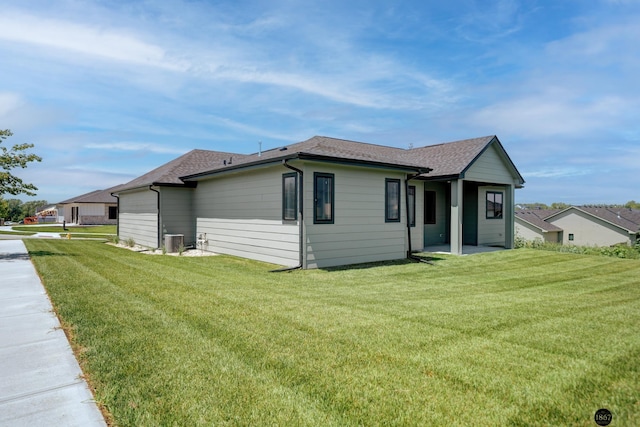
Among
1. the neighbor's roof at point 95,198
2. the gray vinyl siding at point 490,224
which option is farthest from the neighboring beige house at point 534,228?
the neighbor's roof at point 95,198

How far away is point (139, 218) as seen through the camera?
55.3ft

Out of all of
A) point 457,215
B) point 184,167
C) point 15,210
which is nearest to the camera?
point 457,215

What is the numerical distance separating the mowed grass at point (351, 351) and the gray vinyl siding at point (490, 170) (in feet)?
22.8

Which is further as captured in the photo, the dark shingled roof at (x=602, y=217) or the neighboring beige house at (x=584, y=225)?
the dark shingled roof at (x=602, y=217)

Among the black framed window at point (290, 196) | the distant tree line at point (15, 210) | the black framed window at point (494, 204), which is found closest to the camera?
the black framed window at point (290, 196)

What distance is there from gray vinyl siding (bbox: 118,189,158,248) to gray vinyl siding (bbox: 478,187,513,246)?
14.3 metres

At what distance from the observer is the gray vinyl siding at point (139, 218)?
49.6 ft

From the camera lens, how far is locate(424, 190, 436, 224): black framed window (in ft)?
50.5

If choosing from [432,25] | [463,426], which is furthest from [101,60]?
[463,426]

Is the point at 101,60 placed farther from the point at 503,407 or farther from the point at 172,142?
the point at 503,407

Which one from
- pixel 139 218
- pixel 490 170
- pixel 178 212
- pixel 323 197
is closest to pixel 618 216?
pixel 490 170

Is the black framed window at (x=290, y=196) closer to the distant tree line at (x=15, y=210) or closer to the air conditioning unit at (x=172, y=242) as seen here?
the air conditioning unit at (x=172, y=242)

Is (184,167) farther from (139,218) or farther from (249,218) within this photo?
(249,218)

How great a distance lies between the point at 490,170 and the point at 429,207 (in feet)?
9.50
